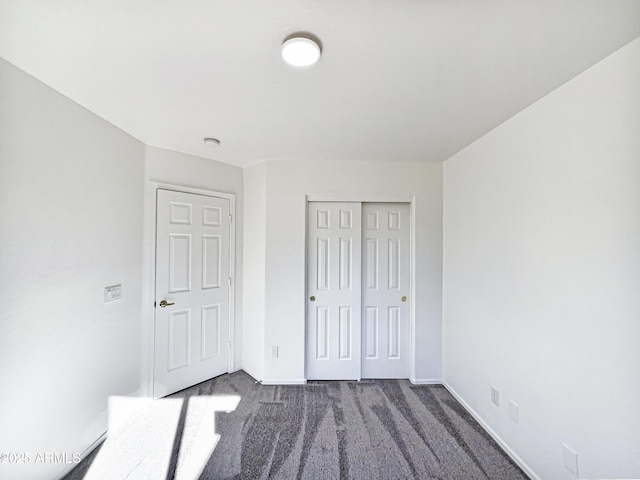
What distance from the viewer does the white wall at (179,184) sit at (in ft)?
7.85

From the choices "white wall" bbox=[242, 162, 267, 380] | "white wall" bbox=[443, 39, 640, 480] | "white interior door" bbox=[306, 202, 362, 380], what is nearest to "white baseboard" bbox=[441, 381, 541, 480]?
"white wall" bbox=[443, 39, 640, 480]

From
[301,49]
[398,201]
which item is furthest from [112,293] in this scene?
[398,201]

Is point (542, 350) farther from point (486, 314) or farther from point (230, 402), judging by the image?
point (230, 402)

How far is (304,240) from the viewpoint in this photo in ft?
9.11

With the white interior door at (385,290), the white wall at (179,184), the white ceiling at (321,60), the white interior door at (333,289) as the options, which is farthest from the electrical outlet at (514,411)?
the white wall at (179,184)

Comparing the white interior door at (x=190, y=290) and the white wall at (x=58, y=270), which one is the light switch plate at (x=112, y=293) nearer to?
the white wall at (x=58, y=270)

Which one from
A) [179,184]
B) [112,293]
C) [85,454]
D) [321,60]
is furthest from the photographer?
[179,184]

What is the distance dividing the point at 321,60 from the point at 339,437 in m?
2.54

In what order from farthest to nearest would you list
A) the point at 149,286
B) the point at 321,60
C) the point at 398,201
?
the point at 398,201 → the point at 149,286 → the point at 321,60

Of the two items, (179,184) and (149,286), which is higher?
(179,184)

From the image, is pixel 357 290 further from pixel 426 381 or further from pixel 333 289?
pixel 426 381

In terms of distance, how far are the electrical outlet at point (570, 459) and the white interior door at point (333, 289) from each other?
1.70 metres

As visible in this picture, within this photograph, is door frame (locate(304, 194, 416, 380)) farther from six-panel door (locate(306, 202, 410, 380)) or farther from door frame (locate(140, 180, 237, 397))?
door frame (locate(140, 180, 237, 397))

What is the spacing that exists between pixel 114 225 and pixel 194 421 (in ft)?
5.77
